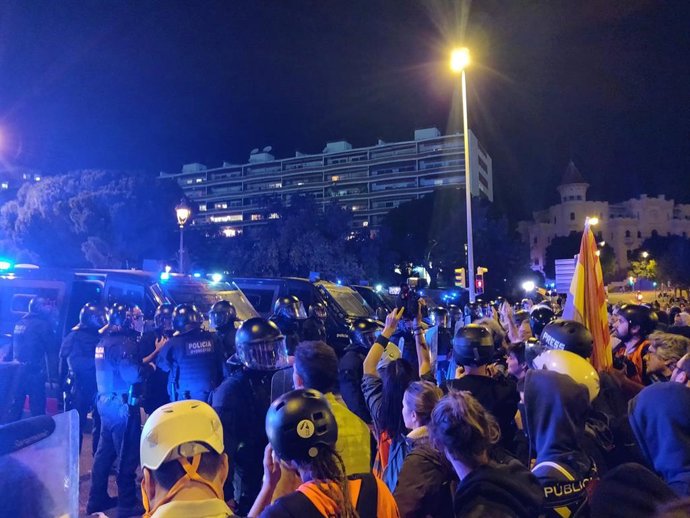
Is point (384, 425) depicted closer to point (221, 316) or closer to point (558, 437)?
point (558, 437)

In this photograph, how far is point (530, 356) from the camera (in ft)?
15.4

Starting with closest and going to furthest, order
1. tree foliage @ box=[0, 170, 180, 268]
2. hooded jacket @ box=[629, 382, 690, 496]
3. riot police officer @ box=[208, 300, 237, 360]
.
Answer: hooded jacket @ box=[629, 382, 690, 496]
riot police officer @ box=[208, 300, 237, 360]
tree foliage @ box=[0, 170, 180, 268]

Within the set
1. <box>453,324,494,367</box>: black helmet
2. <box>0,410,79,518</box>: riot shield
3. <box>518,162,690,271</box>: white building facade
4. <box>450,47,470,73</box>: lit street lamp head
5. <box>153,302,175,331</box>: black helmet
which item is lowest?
<box>0,410,79,518</box>: riot shield

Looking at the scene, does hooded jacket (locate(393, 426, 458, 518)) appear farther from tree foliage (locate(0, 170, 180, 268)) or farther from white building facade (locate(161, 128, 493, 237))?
white building facade (locate(161, 128, 493, 237))

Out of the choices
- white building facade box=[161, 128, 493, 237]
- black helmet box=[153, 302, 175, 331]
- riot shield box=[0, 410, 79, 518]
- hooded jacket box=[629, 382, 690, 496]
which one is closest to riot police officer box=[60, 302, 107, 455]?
black helmet box=[153, 302, 175, 331]

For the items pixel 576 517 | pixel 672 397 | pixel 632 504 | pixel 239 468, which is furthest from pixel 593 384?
pixel 239 468

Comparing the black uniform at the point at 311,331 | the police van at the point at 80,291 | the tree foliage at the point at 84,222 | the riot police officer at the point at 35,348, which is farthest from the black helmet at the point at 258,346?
the tree foliage at the point at 84,222

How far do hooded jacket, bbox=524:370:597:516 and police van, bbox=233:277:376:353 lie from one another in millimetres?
9369

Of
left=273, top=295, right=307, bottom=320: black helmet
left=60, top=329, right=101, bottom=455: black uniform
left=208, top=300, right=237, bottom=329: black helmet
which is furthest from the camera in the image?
left=273, top=295, right=307, bottom=320: black helmet

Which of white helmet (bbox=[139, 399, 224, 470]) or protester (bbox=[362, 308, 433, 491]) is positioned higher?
white helmet (bbox=[139, 399, 224, 470])

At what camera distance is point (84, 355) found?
6762mm

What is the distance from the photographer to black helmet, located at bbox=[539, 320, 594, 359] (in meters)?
4.08

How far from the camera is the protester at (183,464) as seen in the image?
1.98 meters

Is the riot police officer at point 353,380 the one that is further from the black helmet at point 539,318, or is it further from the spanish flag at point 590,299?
the black helmet at point 539,318
